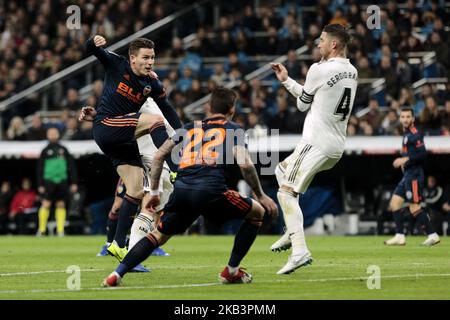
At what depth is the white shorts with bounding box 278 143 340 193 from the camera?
1186 centimetres

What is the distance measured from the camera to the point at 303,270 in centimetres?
1213

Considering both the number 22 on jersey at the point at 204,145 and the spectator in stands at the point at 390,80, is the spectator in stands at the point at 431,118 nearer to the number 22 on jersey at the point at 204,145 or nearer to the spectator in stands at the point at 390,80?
the spectator in stands at the point at 390,80

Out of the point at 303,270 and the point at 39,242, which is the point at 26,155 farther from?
the point at 303,270

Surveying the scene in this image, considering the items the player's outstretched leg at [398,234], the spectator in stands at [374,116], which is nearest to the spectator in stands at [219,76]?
the spectator in stands at [374,116]

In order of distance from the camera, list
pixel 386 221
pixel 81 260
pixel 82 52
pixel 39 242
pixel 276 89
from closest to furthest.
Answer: pixel 81 260
pixel 39 242
pixel 386 221
pixel 276 89
pixel 82 52

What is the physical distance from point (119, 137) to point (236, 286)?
285cm

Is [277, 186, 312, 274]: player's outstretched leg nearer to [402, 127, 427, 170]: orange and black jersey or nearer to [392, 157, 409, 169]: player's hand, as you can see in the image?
[392, 157, 409, 169]: player's hand

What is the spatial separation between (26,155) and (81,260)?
36.4 feet

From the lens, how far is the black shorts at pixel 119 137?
12359 millimetres

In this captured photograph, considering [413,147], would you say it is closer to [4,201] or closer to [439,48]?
[439,48]

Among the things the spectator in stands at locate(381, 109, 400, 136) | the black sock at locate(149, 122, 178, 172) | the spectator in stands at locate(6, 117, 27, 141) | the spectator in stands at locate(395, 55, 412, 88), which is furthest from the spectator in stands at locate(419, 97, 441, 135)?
the black sock at locate(149, 122, 178, 172)

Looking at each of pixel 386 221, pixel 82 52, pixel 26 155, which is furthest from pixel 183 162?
pixel 82 52

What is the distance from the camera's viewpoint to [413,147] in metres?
18.1

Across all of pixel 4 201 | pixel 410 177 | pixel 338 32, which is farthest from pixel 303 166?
pixel 4 201
